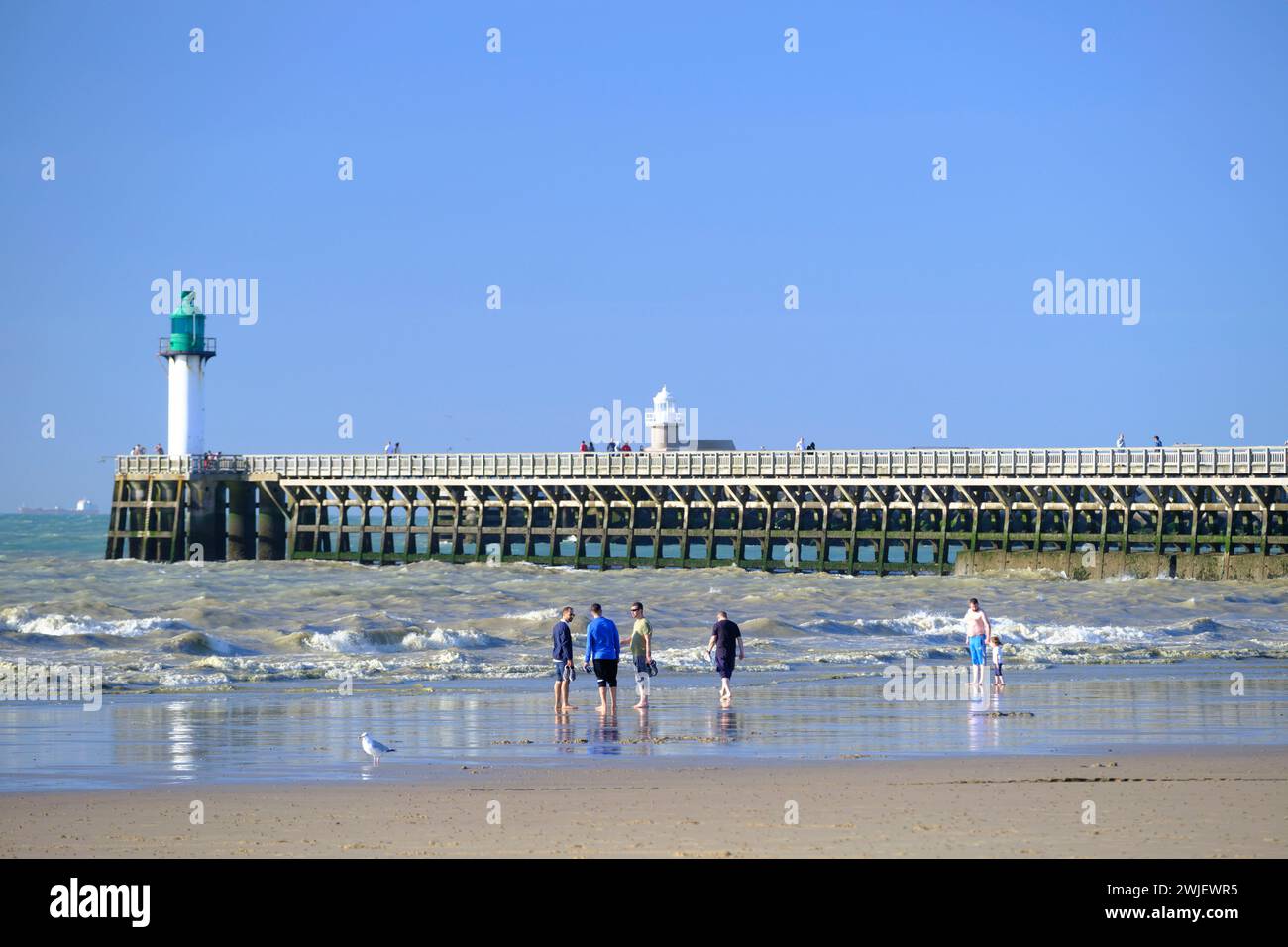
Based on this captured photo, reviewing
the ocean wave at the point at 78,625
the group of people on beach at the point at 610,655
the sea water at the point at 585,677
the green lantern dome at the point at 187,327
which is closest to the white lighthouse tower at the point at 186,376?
the green lantern dome at the point at 187,327

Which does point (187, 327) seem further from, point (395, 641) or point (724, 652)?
point (724, 652)

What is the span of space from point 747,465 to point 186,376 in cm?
2419

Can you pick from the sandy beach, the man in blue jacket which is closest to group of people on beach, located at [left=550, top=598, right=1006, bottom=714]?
the man in blue jacket

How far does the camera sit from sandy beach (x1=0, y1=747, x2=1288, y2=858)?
1078cm

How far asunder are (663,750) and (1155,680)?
1117 cm

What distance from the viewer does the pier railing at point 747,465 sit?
55781 mm

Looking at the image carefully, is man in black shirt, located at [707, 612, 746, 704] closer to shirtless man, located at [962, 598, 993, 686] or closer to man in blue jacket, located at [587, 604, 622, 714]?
man in blue jacket, located at [587, 604, 622, 714]

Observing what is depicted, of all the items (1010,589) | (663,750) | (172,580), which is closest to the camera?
(663,750)

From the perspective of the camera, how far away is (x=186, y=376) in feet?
242

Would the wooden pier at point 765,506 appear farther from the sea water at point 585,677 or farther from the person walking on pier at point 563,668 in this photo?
the person walking on pier at point 563,668

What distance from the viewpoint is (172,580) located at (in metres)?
55.0
